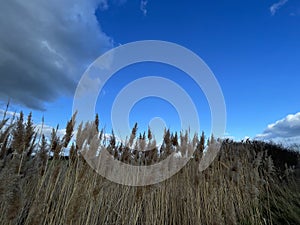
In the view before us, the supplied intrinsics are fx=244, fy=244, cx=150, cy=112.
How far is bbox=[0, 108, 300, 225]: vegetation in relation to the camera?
1973 mm

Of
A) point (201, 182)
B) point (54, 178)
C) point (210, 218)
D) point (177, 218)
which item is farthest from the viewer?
point (201, 182)

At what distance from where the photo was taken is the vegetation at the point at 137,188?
1973 millimetres

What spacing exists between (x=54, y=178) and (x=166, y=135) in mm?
2040

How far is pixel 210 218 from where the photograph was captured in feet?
9.85

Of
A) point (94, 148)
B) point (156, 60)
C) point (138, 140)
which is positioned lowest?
point (94, 148)

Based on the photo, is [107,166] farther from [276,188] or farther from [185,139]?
[276,188]

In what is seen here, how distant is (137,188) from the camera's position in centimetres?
271

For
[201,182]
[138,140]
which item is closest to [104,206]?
[138,140]

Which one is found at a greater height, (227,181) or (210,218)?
(227,181)

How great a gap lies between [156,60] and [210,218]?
8.27ft

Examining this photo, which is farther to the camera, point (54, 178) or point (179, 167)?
point (179, 167)

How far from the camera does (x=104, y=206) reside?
107 inches

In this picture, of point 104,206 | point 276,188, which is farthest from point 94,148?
point 276,188

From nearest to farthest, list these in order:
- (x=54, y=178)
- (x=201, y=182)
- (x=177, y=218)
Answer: (x=54, y=178) → (x=177, y=218) → (x=201, y=182)
